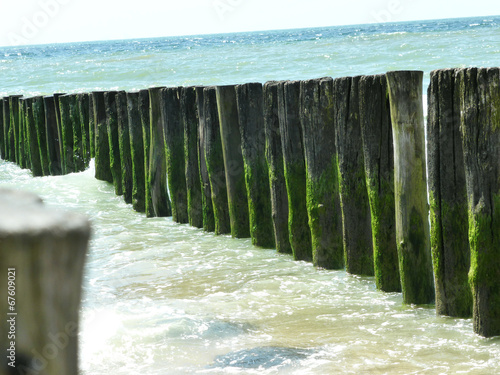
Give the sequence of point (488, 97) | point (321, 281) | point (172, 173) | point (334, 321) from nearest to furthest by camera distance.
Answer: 1. point (488, 97)
2. point (334, 321)
3. point (321, 281)
4. point (172, 173)

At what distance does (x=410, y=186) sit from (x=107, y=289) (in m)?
2.56

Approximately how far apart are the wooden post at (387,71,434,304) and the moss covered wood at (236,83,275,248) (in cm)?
190

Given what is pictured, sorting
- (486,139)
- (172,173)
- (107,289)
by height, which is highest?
(486,139)

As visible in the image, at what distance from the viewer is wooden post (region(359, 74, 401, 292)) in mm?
4508

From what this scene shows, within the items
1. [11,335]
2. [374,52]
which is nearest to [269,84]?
[11,335]

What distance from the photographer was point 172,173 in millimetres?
7441

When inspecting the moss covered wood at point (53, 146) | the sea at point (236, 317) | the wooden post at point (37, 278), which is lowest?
the sea at point (236, 317)

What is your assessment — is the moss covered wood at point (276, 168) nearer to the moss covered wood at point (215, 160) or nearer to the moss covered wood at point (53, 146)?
the moss covered wood at point (215, 160)

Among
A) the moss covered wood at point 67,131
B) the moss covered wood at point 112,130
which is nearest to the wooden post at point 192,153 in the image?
the moss covered wood at point 112,130

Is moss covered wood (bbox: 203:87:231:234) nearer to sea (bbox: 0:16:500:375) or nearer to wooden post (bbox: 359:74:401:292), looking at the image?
sea (bbox: 0:16:500:375)

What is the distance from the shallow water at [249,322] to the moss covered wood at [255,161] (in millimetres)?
209

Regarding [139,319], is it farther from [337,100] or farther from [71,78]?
[71,78]

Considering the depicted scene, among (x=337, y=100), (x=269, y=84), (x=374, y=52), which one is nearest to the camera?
(x=337, y=100)

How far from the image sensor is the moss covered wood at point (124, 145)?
27.5 ft
